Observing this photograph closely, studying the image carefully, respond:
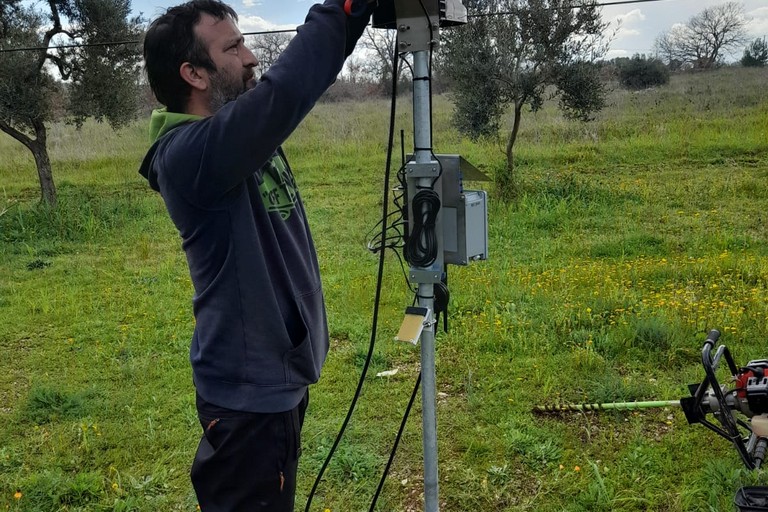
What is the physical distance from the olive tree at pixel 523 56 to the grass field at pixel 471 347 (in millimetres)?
1036

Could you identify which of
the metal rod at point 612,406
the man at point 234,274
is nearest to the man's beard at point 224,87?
the man at point 234,274

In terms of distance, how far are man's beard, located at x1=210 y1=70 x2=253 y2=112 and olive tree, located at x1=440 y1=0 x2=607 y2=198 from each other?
23.9ft

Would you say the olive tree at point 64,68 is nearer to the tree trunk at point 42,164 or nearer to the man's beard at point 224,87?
the tree trunk at point 42,164

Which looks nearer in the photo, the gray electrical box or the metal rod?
the gray electrical box

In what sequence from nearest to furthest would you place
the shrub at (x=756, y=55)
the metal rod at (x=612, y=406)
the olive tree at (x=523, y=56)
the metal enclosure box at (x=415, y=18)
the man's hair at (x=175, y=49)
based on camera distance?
the man's hair at (x=175, y=49), the metal enclosure box at (x=415, y=18), the metal rod at (x=612, y=406), the olive tree at (x=523, y=56), the shrub at (x=756, y=55)

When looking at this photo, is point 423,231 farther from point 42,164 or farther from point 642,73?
point 642,73

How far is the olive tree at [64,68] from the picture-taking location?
9.51m

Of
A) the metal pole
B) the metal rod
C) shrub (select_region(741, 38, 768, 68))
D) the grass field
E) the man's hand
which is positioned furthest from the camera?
shrub (select_region(741, 38, 768, 68))

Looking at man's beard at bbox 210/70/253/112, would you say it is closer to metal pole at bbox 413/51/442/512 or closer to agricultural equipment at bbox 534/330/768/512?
metal pole at bbox 413/51/442/512

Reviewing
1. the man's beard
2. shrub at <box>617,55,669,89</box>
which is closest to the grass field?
the man's beard

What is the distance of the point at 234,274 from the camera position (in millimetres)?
Answer: 1697

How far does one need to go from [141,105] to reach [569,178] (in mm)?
7202

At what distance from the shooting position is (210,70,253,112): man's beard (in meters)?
1.76

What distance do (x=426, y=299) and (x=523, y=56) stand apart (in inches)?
306
